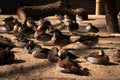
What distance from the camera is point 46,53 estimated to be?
302 inches

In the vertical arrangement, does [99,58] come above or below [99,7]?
below

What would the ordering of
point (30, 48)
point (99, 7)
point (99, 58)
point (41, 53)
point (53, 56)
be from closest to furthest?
point (99, 58)
point (53, 56)
point (41, 53)
point (30, 48)
point (99, 7)

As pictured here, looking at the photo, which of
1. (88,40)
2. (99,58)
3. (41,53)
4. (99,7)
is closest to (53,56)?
(41,53)

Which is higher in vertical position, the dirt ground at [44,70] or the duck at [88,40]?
the duck at [88,40]

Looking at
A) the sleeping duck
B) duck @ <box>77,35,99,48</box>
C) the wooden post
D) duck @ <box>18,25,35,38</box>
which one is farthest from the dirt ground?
the wooden post

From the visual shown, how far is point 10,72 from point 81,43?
2415 mm

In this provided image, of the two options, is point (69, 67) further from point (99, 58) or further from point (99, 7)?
point (99, 7)

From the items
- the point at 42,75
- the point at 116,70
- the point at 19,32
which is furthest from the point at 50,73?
the point at 19,32

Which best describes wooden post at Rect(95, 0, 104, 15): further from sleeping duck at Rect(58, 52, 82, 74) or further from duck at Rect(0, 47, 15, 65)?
sleeping duck at Rect(58, 52, 82, 74)

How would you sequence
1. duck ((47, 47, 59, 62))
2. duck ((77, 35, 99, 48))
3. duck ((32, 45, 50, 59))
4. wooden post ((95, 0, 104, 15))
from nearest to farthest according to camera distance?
1. duck ((47, 47, 59, 62))
2. duck ((32, 45, 50, 59))
3. duck ((77, 35, 99, 48))
4. wooden post ((95, 0, 104, 15))

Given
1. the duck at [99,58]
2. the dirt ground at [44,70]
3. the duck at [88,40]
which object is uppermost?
the duck at [88,40]

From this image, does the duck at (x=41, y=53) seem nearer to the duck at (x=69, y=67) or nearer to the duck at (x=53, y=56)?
the duck at (x=53, y=56)

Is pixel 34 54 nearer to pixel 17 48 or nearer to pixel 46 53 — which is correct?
pixel 46 53

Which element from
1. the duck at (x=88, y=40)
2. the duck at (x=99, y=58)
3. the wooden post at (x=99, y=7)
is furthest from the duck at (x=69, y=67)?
the wooden post at (x=99, y=7)
